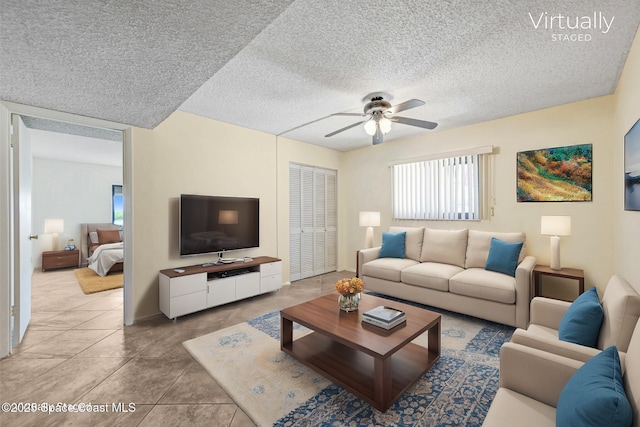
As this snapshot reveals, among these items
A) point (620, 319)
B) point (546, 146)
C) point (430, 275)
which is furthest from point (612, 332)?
point (546, 146)

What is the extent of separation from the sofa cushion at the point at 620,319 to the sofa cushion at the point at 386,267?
2.21m

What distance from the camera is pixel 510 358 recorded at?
1384 millimetres

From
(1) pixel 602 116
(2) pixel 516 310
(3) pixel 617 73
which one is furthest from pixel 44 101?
(1) pixel 602 116

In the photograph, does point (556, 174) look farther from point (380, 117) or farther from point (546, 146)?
point (380, 117)

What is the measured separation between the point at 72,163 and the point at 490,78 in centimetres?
822

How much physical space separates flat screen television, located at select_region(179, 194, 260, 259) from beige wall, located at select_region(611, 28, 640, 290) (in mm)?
3963

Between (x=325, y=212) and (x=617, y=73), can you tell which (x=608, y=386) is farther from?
(x=325, y=212)

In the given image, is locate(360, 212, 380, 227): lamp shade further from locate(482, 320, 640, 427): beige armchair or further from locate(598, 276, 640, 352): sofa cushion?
locate(482, 320, 640, 427): beige armchair

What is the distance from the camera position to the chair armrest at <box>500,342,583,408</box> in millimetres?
1249

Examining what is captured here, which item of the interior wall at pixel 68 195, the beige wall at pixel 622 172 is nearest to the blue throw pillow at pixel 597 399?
the beige wall at pixel 622 172

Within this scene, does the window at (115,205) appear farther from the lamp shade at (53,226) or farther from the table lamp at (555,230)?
the table lamp at (555,230)

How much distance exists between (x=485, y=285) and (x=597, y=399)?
7.56ft

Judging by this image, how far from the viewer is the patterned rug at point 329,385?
65.5 inches

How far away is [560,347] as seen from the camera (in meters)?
1.44
